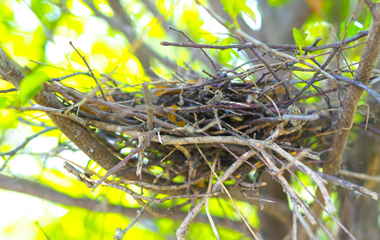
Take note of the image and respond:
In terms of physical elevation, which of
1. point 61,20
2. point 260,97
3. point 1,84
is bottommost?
point 260,97

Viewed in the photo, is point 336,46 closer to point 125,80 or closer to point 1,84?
point 125,80

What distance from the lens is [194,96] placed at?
626 millimetres

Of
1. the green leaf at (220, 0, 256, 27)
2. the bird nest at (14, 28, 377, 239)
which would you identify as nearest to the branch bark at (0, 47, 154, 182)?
the bird nest at (14, 28, 377, 239)

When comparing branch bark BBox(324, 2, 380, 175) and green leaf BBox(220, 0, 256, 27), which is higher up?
green leaf BBox(220, 0, 256, 27)

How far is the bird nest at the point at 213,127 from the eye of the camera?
0.42 m

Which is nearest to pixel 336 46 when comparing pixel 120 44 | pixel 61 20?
pixel 61 20

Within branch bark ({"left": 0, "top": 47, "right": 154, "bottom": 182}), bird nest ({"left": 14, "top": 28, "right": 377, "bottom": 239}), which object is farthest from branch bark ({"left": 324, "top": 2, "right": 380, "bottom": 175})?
branch bark ({"left": 0, "top": 47, "right": 154, "bottom": 182})

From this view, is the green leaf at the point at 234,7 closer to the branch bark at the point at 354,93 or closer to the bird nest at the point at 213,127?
the bird nest at the point at 213,127

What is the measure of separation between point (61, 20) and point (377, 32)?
0.82m

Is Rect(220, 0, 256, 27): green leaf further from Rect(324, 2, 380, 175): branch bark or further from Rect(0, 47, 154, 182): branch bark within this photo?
Rect(0, 47, 154, 182): branch bark

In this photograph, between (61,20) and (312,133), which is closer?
(312,133)

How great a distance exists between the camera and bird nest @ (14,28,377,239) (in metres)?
0.42

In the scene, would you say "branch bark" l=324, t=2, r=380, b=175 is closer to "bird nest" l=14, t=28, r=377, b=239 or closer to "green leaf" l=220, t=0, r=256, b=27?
"bird nest" l=14, t=28, r=377, b=239

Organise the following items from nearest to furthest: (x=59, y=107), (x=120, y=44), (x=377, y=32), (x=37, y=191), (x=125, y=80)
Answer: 1. (x=377, y=32)
2. (x=59, y=107)
3. (x=125, y=80)
4. (x=37, y=191)
5. (x=120, y=44)
